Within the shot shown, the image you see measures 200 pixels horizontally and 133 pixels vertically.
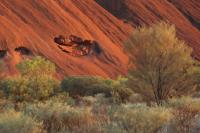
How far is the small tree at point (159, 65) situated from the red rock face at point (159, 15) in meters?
50.5

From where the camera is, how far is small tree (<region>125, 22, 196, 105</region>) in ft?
67.4

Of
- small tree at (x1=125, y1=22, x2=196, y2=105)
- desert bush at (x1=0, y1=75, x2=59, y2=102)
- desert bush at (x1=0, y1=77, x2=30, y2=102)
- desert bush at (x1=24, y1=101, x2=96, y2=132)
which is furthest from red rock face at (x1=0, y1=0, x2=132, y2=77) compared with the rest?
desert bush at (x1=24, y1=101, x2=96, y2=132)

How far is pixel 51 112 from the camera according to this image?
11.4 m

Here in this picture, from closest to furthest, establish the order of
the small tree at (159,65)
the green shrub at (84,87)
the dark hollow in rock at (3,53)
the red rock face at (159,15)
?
the small tree at (159,65)
the green shrub at (84,87)
the dark hollow in rock at (3,53)
the red rock face at (159,15)

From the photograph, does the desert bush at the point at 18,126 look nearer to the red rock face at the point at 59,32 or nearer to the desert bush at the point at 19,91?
the desert bush at the point at 19,91

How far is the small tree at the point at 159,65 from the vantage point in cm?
2055

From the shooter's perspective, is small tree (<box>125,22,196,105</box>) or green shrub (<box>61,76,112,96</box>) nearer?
small tree (<box>125,22,196,105</box>)

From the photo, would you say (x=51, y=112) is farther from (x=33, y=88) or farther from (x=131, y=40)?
(x=33, y=88)

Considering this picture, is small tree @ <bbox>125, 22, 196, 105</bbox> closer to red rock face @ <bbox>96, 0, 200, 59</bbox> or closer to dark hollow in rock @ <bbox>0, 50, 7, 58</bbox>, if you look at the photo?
dark hollow in rock @ <bbox>0, 50, 7, 58</bbox>

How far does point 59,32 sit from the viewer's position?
57250 mm

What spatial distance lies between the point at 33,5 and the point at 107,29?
41.3 ft

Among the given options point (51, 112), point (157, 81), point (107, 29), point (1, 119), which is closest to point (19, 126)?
point (1, 119)

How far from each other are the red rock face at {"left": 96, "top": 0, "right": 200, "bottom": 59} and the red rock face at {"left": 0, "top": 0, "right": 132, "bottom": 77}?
685 cm

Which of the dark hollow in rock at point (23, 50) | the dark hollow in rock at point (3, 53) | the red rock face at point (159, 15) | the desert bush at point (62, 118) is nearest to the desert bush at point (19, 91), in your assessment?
the desert bush at point (62, 118)
